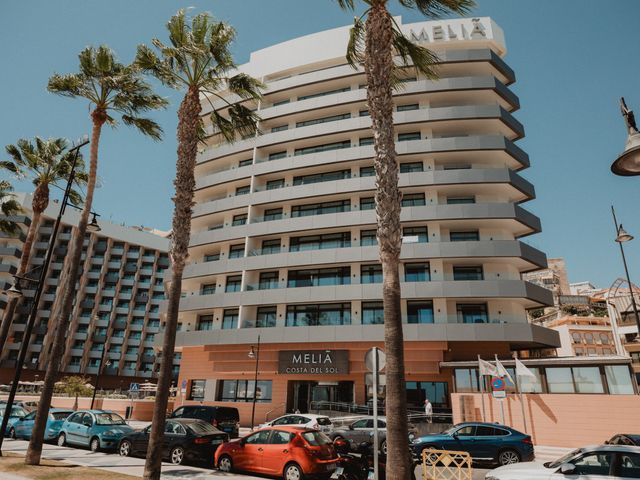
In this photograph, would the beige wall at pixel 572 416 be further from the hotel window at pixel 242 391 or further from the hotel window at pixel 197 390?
the hotel window at pixel 197 390

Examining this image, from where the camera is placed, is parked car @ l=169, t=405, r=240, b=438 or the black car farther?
parked car @ l=169, t=405, r=240, b=438

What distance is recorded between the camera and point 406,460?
7355 mm

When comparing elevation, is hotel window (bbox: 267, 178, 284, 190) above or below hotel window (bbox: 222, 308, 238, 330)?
above

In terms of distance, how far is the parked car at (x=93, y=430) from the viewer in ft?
52.6

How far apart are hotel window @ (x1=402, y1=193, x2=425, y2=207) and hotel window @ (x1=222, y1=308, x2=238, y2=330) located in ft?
54.3

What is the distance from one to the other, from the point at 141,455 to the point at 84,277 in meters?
70.9

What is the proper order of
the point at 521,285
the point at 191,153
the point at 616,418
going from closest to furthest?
the point at 191,153 → the point at 616,418 → the point at 521,285

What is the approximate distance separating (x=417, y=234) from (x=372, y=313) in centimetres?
696

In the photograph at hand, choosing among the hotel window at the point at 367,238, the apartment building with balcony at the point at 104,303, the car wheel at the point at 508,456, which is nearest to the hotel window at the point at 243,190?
the hotel window at the point at 367,238

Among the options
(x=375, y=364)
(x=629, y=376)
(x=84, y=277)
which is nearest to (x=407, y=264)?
(x=629, y=376)

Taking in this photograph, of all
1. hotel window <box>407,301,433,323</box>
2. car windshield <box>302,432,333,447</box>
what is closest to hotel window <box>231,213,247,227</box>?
hotel window <box>407,301,433,323</box>

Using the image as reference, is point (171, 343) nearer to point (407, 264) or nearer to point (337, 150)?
point (407, 264)

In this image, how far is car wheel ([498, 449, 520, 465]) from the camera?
558 inches

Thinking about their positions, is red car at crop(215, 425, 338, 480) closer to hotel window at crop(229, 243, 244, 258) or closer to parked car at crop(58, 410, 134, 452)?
parked car at crop(58, 410, 134, 452)
